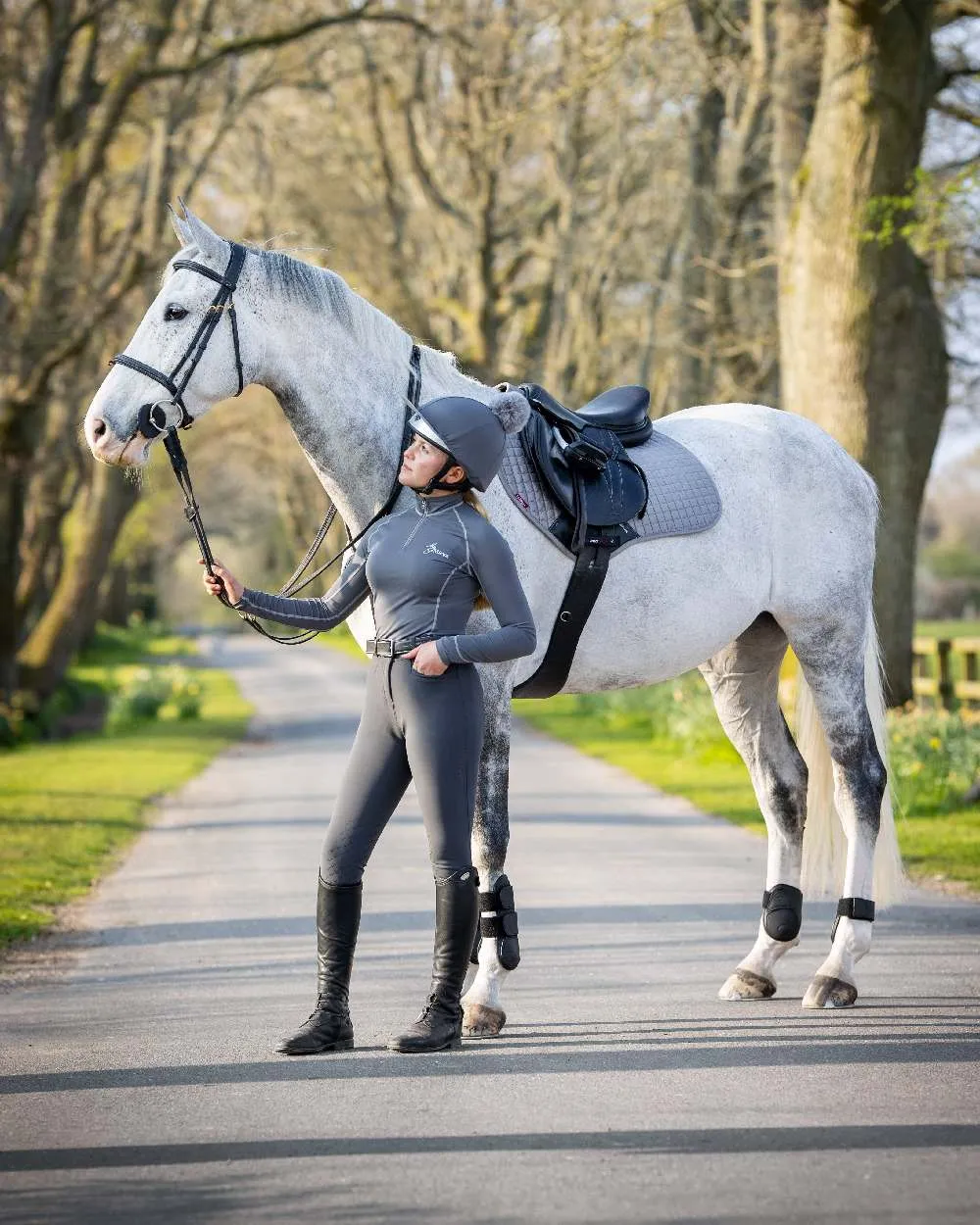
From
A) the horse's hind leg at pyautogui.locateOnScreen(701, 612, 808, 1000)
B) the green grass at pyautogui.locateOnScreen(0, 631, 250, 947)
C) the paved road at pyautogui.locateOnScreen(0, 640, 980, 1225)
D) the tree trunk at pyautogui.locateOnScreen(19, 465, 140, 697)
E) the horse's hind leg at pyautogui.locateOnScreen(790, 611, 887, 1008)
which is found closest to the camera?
the paved road at pyautogui.locateOnScreen(0, 640, 980, 1225)

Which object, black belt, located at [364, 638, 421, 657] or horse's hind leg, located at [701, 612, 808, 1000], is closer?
black belt, located at [364, 638, 421, 657]

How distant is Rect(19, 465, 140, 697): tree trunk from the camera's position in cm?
2409

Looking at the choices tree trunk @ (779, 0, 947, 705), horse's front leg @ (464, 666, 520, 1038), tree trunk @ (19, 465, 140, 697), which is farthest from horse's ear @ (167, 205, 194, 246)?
tree trunk @ (19, 465, 140, 697)

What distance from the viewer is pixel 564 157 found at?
84.6 feet

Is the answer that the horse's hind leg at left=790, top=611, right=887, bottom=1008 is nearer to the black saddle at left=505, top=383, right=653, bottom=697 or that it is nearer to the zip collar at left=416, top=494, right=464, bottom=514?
the black saddle at left=505, top=383, right=653, bottom=697

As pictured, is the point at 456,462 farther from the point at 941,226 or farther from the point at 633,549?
the point at 941,226

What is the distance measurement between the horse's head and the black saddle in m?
1.11

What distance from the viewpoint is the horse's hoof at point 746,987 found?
6578mm

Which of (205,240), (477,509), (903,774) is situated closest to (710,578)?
(477,509)

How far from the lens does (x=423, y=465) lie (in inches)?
219

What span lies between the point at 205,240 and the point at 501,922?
98.0 inches

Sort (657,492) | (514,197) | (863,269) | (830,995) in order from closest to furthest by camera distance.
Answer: (830,995)
(657,492)
(863,269)
(514,197)

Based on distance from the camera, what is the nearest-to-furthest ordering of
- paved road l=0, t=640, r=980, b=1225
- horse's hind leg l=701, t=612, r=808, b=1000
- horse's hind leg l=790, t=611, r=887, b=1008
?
paved road l=0, t=640, r=980, b=1225, horse's hind leg l=790, t=611, r=887, b=1008, horse's hind leg l=701, t=612, r=808, b=1000

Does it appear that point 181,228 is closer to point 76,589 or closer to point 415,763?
point 415,763
